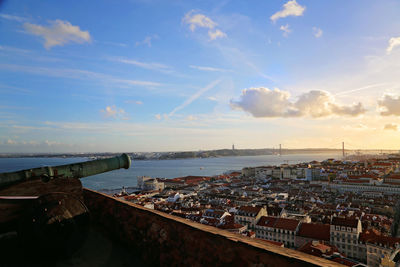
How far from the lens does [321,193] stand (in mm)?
39438

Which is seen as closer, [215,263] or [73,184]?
[215,263]

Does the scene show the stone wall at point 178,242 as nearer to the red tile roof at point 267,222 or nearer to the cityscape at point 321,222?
the cityscape at point 321,222

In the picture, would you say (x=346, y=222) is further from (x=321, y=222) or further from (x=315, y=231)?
(x=321, y=222)

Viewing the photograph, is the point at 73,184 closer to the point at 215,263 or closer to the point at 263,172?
the point at 215,263

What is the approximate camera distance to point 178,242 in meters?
1.95

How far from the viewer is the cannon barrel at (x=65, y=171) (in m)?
2.38

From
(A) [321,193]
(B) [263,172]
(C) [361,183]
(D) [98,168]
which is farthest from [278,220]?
(B) [263,172]

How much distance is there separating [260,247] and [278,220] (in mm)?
19913

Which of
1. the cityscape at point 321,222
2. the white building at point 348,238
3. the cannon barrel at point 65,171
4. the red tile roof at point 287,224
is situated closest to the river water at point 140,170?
the cityscape at point 321,222

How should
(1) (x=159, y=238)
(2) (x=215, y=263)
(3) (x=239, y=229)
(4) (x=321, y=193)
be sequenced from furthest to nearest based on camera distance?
(4) (x=321, y=193) < (3) (x=239, y=229) < (1) (x=159, y=238) < (2) (x=215, y=263)

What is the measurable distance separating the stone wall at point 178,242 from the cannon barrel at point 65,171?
342 mm

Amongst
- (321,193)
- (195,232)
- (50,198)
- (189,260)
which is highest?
(50,198)

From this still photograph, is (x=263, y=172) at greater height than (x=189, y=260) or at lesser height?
lesser

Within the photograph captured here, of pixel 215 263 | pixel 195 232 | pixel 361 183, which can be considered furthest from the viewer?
pixel 361 183
